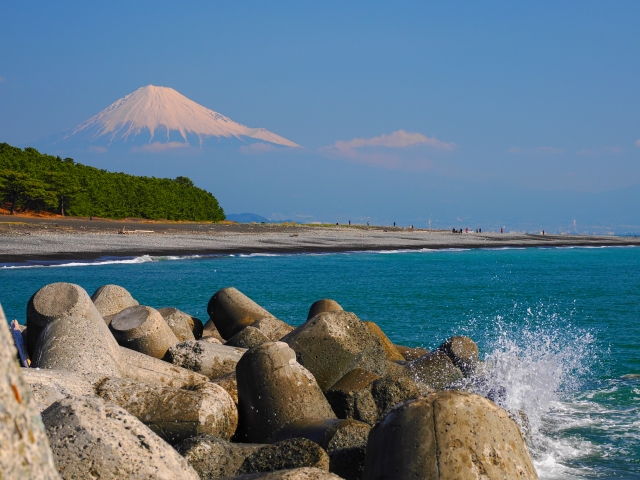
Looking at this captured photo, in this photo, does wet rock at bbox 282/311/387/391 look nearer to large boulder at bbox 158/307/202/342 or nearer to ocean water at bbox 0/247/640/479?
ocean water at bbox 0/247/640/479

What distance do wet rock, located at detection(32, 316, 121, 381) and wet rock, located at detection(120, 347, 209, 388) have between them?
22cm

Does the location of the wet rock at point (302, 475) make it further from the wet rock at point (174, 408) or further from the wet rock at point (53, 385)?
the wet rock at point (174, 408)

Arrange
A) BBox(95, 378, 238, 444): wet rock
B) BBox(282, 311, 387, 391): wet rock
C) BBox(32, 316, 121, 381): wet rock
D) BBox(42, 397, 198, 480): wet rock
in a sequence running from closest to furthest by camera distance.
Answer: BBox(42, 397, 198, 480): wet rock < BBox(95, 378, 238, 444): wet rock < BBox(32, 316, 121, 381): wet rock < BBox(282, 311, 387, 391): wet rock

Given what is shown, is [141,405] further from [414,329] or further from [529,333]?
[529,333]

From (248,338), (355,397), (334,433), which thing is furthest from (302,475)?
(248,338)

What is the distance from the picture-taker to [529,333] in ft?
79.7

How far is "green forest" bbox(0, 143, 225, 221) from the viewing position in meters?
85.6

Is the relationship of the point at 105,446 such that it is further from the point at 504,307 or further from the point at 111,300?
the point at 504,307

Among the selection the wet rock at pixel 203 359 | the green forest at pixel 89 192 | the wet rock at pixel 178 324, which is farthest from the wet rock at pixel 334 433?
the green forest at pixel 89 192

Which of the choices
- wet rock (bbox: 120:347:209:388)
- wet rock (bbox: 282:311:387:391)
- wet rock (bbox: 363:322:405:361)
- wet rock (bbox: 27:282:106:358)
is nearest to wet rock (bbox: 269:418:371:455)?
wet rock (bbox: 120:347:209:388)

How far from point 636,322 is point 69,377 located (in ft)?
74.9

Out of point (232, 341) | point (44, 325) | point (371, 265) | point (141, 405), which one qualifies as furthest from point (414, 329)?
point (371, 265)

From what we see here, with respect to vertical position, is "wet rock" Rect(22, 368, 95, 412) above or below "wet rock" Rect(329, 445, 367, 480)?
above

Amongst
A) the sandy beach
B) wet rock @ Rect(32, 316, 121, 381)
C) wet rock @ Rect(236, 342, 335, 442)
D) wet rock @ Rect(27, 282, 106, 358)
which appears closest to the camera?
wet rock @ Rect(236, 342, 335, 442)
